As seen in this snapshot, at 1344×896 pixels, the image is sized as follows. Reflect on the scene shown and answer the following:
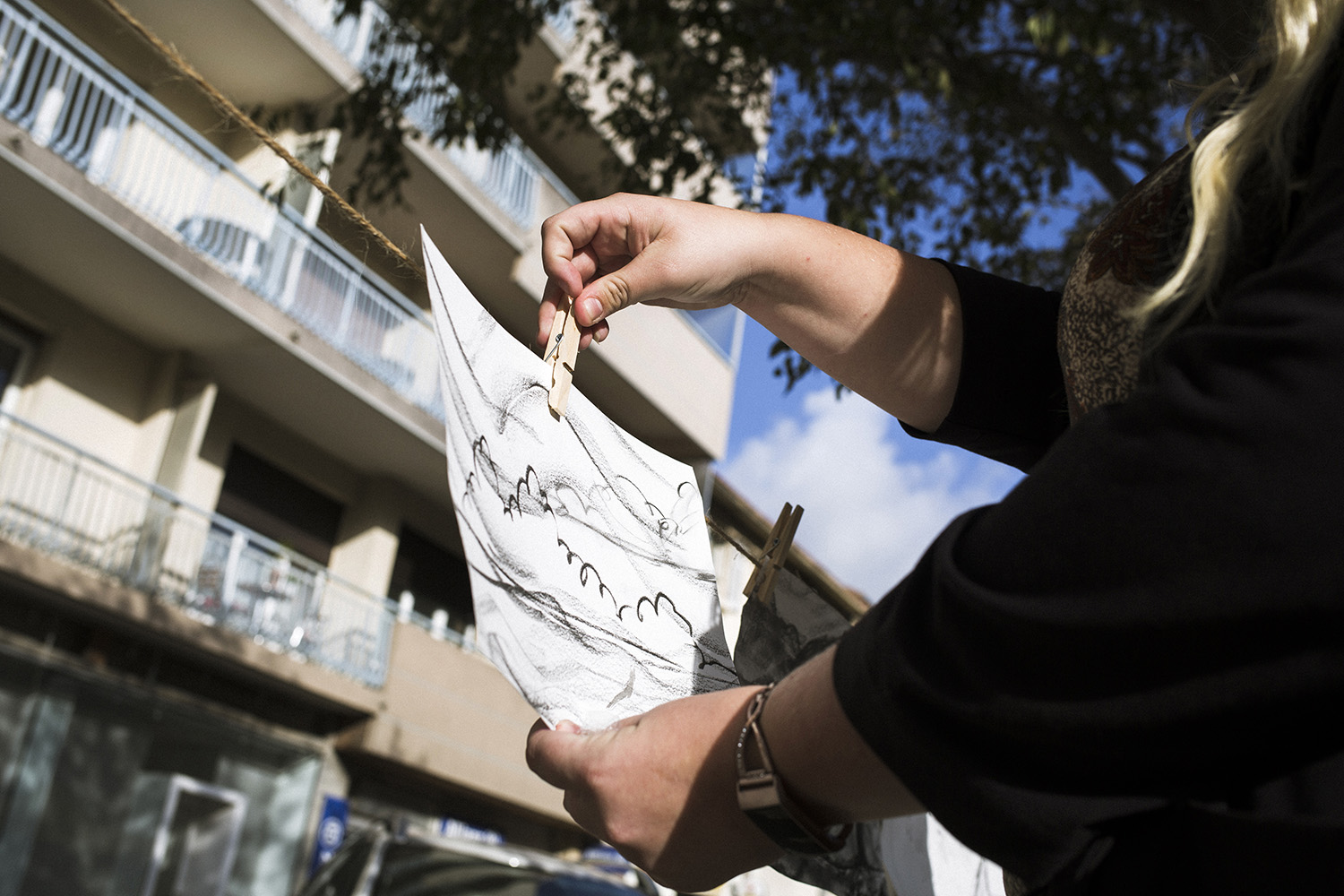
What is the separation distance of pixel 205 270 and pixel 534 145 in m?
6.10

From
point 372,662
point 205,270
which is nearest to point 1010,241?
point 205,270

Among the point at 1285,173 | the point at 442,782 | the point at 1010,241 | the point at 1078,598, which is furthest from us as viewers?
the point at 442,782

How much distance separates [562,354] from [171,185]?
11139 millimetres

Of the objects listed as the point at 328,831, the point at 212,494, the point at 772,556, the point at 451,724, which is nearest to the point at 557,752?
the point at 772,556

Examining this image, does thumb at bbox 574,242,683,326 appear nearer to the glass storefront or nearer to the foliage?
the foliage

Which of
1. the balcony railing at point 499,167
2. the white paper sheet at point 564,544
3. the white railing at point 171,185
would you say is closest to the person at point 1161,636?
the white paper sheet at point 564,544

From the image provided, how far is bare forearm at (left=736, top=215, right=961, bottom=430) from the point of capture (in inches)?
43.6

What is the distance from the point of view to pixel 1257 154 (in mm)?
633

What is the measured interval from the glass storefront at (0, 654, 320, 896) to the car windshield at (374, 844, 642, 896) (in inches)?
250

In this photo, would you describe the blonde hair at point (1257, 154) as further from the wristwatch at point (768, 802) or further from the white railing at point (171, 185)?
the white railing at point (171, 185)

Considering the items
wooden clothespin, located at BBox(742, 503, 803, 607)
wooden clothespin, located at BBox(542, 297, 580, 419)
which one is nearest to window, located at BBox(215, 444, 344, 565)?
wooden clothespin, located at BBox(742, 503, 803, 607)

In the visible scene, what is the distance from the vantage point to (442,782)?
13.3m

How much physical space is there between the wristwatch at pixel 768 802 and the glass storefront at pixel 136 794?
34.0 ft

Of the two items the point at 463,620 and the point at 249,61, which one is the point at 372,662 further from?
the point at 249,61
